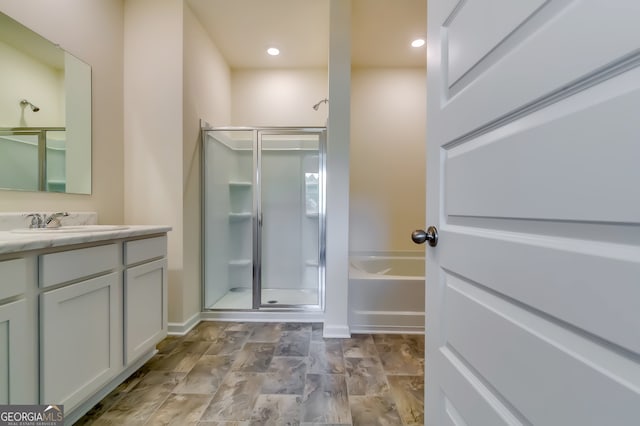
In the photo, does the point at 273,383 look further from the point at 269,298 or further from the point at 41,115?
the point at 41,115

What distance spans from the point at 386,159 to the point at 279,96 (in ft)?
5.05

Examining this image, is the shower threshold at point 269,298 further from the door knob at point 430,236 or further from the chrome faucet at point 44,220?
the door knob at point 430,236

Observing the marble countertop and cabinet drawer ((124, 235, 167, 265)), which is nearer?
the marble countertop

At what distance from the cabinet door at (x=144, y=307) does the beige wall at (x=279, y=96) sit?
7.22 ft

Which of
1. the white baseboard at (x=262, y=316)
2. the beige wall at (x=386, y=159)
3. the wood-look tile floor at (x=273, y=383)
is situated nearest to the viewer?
the wood-look tile floor at (x=273, y=383)

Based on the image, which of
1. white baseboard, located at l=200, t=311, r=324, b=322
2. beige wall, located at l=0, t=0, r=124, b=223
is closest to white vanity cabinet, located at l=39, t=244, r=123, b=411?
beige wall, located at l=0, t=0, r=124, b=223

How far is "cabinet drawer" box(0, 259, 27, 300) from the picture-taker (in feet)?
3.19

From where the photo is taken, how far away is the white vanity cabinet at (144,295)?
1561 millimetres

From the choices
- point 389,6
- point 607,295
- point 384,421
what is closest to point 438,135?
point 607,295

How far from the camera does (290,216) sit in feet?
10.2

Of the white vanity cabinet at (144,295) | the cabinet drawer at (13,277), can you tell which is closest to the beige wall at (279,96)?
the white vanity cabinet at (144,295)

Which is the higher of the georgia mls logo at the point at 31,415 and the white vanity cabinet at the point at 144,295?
the white vanity cabinet at the point at 144,295

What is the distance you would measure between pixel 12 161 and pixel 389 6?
2.84 metres

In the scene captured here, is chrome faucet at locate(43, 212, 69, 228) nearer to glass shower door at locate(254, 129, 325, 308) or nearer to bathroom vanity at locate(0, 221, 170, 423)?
bathroom vanity at locate(0, 221, 170, 423)
